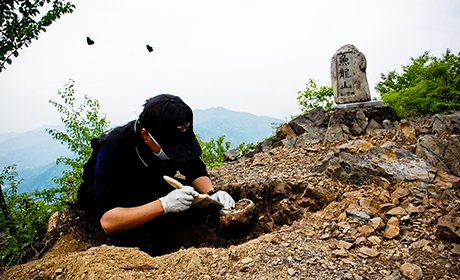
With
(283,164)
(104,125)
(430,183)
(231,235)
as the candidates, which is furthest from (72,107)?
(430,183)

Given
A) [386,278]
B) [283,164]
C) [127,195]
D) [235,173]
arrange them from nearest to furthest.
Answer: [386,278] < [127,195] < [283,164] < [235,173]

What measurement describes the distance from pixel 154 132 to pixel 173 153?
261mm

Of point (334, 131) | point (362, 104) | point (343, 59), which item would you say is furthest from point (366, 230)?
point (343, 59)

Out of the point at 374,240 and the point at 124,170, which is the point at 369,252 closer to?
the point at 374,240

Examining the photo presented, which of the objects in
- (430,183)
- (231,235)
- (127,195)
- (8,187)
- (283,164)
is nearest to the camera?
(430,183)

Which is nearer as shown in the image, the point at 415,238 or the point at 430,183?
the point at 415,238

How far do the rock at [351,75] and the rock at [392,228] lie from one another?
5.38 m

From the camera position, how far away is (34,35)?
3.97m

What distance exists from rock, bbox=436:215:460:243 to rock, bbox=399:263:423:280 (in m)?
0.39

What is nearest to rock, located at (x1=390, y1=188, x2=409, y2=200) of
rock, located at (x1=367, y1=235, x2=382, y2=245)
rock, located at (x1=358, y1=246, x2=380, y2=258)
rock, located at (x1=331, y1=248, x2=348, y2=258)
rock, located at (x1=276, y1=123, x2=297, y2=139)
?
rock, located at (x1=367, y1=235, x2=382, y2=245)

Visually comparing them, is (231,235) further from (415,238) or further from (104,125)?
(104,125)

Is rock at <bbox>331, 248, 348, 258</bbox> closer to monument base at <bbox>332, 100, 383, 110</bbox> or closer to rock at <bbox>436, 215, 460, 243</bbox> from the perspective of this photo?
rock at <bbox>436, 215, 460, 243</bbox>

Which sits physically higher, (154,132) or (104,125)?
(104,125)

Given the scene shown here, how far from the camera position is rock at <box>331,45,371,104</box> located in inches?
250
